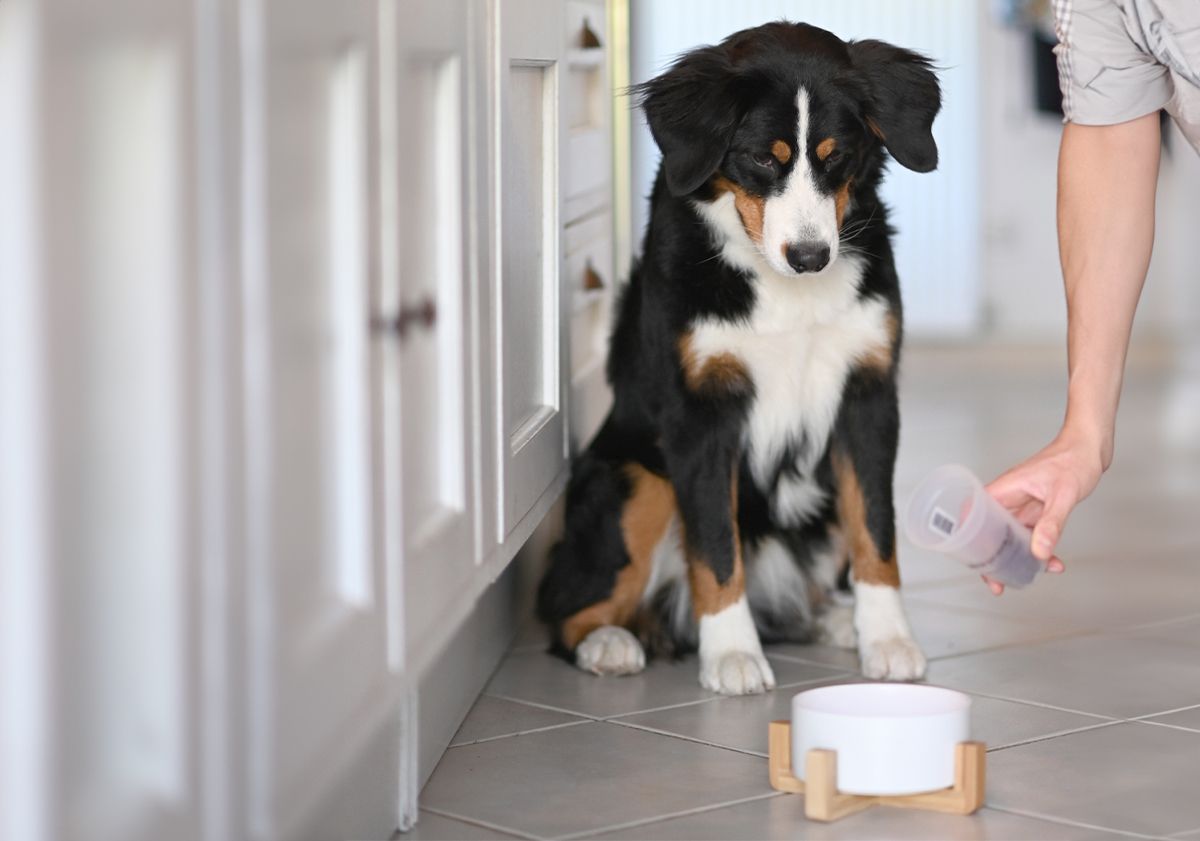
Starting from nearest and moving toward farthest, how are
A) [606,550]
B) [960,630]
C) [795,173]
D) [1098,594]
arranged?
1. [795,173]
2. [606,550]
3. [960,630]
4. [1098,594]

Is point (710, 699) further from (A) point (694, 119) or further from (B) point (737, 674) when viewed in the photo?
(A) point (694, 119)

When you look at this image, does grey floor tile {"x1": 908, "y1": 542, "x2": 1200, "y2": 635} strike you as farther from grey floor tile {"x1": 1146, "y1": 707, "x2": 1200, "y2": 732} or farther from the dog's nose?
the dog's nose

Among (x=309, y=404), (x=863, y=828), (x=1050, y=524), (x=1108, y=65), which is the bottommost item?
(x=863, y=828)

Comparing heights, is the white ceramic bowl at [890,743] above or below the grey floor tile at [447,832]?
above

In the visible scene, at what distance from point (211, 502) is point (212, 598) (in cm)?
5

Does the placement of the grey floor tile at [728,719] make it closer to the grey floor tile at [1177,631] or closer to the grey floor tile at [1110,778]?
the grey floor tile at [1110,778]

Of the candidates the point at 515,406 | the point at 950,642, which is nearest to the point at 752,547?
the point at 950,642

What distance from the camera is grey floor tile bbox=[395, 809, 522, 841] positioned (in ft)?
4.87

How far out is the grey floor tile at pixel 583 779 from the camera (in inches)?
61.3

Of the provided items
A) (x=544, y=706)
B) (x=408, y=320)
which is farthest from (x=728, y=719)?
(x=408, y=320)

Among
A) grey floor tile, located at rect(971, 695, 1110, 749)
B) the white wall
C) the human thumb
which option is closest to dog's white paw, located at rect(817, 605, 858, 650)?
grey floor tile, located at rect(971, 695, 1110, 749)

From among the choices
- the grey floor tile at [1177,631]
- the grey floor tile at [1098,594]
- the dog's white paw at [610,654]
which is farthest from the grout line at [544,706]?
the grey floor tile at [1177,631]

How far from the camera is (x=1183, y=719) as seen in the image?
1.83m

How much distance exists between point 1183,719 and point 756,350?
69cm
